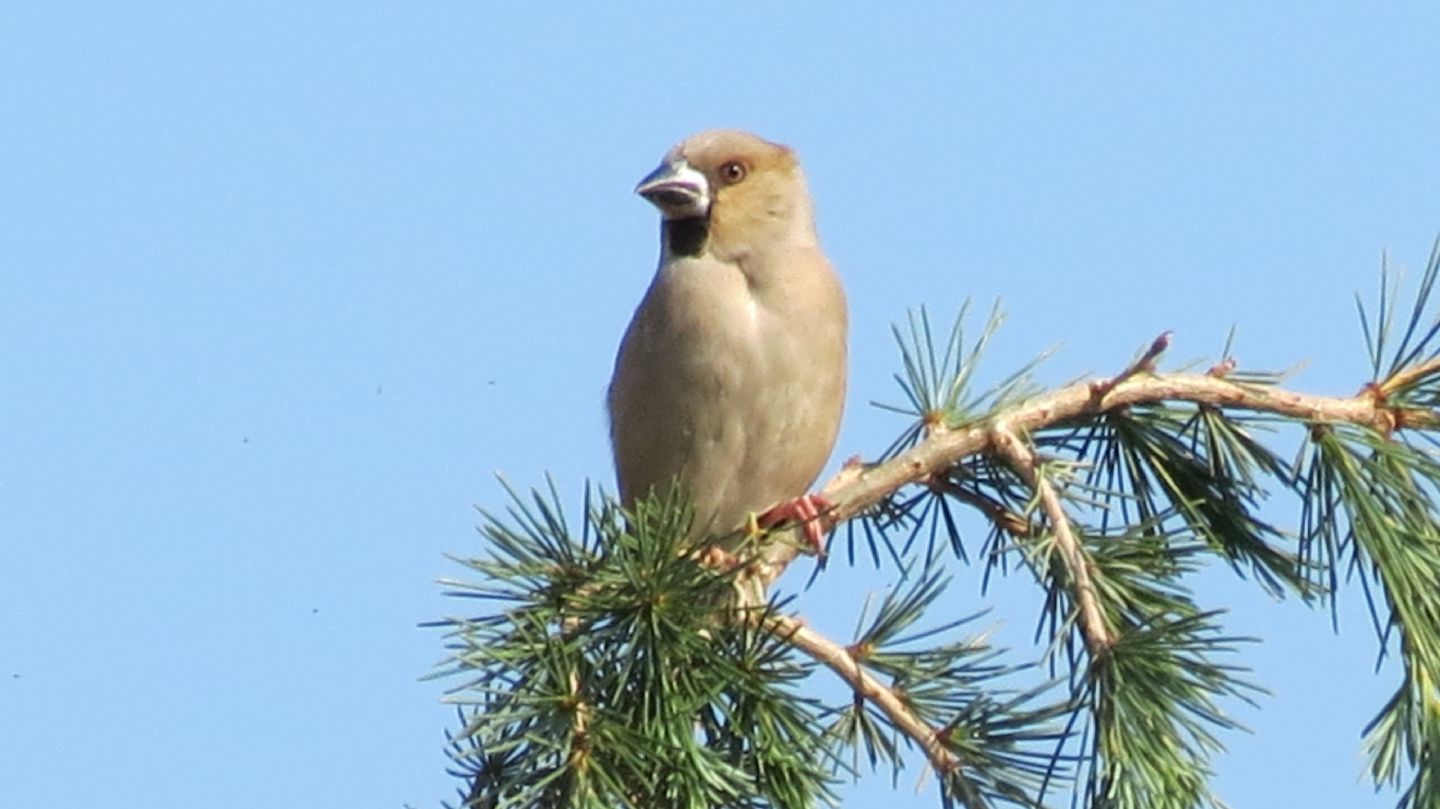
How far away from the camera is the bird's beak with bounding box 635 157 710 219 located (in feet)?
19.3

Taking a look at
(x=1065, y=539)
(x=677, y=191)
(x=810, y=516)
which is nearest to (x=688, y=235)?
(x=677, y=191)

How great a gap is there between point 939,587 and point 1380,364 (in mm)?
1013

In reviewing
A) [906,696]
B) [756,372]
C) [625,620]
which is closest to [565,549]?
[625,620]

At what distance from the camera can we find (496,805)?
140 inches

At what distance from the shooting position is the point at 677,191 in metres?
5.90

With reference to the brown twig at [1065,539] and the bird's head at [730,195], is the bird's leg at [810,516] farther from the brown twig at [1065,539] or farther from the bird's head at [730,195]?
the bird's head at [730,195]

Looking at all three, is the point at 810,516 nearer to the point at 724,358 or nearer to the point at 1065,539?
the point at 1065,539

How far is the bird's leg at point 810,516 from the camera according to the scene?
4.25 m

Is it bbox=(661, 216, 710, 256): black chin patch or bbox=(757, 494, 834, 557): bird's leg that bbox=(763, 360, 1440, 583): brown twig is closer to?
bbox=(757, 494, 834, 557): bird's leg

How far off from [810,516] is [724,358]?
1.36 m

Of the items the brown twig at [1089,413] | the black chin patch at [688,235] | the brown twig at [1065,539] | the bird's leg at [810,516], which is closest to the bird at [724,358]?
the black chin patch at [688,235]

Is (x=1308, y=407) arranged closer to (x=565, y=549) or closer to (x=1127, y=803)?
(x=1127, y=803)

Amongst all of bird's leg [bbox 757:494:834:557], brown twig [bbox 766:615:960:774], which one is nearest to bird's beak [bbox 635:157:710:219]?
bird's leg [bbox 757:494:834:557]

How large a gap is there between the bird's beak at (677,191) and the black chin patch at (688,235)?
0.02 m
